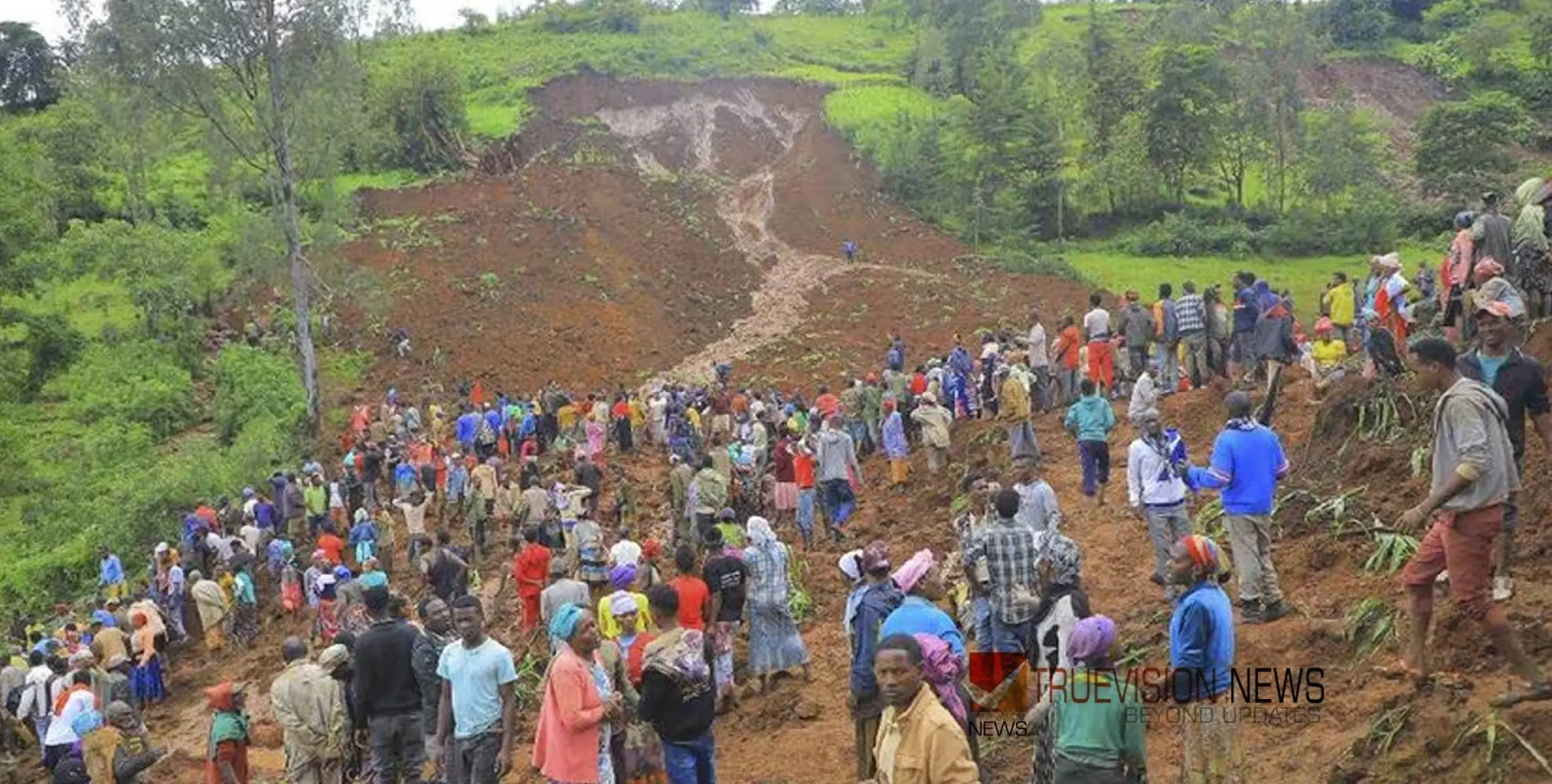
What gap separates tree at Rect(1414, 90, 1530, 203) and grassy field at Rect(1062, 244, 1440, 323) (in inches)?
135

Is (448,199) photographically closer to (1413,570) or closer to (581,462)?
(581,462)

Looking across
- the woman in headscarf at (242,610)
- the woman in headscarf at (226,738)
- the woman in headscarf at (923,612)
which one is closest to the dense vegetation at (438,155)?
the woman in headscarf at (242,610)

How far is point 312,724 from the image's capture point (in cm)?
739

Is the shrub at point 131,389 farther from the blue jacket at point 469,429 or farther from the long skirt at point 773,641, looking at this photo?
the long skirt at point 773,641

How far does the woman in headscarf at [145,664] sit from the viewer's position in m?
13.5

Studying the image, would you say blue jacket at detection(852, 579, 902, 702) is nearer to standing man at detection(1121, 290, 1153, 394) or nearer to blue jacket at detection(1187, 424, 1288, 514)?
blue jacket at detection(1187, 424, 1288, 514)

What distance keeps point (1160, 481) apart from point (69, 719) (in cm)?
891

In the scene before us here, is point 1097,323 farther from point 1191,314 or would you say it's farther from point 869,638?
point 869,638

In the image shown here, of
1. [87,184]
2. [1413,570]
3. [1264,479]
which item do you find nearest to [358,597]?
[1264,479]

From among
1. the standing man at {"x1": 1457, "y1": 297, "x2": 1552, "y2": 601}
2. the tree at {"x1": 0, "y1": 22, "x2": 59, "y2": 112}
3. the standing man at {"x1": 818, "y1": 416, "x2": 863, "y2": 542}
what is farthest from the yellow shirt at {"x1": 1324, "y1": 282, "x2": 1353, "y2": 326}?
the tree at {"x1": 0, "y1": 22, "x2": 59, "y2": 112}

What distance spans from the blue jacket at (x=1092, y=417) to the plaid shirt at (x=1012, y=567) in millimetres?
4781

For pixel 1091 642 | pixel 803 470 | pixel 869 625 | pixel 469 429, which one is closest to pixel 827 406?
pixel 803 470

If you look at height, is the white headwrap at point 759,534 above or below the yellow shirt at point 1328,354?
above

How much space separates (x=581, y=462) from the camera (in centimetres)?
1620
